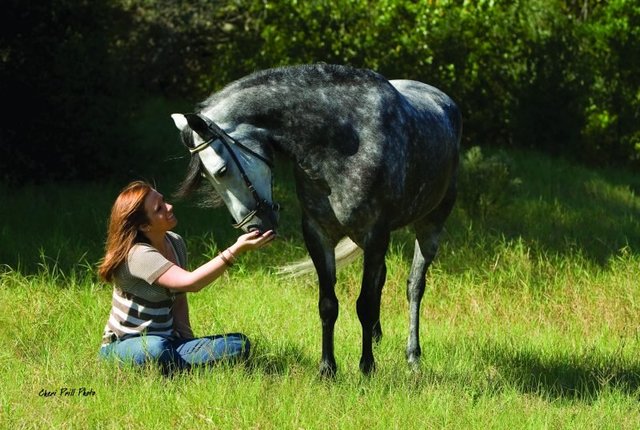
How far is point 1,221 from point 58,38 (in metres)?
2.95

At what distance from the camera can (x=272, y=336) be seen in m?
7.23

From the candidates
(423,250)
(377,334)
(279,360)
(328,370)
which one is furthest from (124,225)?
(423,250)

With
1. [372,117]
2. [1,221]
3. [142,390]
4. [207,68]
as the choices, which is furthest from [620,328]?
[207,68]

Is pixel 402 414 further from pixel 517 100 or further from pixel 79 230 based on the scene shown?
pixel 517 100

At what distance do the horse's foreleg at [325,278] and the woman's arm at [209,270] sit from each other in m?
0.81

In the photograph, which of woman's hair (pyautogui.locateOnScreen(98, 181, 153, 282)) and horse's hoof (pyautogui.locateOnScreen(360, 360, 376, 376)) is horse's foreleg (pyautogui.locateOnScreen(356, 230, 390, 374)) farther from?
woman's hair (pyautogui.locateOnScreen(98, 181, 153, 282))

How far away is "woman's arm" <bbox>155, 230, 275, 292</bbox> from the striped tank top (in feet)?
0.18

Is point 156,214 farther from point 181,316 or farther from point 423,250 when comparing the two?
point 423,250

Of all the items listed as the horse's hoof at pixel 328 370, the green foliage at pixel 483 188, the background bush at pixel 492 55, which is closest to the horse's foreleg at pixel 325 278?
the horse's hoof at pixel 328 370

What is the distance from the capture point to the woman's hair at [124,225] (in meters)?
5.83

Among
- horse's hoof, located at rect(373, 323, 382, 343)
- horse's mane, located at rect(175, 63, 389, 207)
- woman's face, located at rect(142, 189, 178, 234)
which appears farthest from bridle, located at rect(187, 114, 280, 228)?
horse's hoof, located at rect(373, 323, 382, 343)

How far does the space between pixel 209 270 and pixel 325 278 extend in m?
1.06

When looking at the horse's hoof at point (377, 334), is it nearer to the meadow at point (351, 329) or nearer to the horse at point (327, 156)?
the meadow at point (351, 329)

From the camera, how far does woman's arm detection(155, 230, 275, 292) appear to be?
5438 mm
